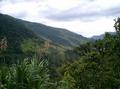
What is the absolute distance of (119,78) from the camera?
67.9m

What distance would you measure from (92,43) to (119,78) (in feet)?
28.9

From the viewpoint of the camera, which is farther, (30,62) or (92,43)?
(92,43)

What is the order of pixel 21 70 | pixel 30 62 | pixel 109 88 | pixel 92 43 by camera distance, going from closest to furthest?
pixel 21 70
pixel 30 62
pixel 109 88
pixel 92 43

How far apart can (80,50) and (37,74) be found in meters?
31.9

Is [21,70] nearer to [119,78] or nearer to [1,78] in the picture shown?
[1,78]

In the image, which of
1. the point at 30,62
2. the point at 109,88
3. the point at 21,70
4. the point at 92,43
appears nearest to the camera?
the point at 21,70

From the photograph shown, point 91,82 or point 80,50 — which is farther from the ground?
point 80,50

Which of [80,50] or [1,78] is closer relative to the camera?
[1,78]

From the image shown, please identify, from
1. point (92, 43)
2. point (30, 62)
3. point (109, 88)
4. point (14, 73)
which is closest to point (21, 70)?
point (14, 73)

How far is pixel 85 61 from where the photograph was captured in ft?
223

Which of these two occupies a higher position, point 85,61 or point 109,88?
point 85,61

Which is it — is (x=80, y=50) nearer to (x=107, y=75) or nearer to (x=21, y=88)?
(x=107, y=75)

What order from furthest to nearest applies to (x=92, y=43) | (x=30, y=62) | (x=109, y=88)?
1. (x=92, y=43)
2. (x=109, y=88)
3. (x=30, y=62)

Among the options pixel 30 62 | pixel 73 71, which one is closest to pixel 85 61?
pixel 73 71
